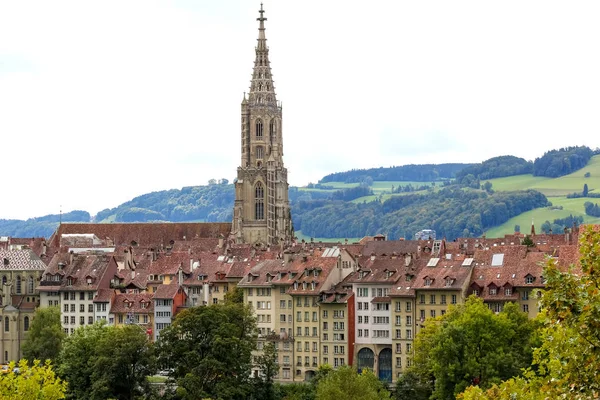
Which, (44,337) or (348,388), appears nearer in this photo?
(348,388)

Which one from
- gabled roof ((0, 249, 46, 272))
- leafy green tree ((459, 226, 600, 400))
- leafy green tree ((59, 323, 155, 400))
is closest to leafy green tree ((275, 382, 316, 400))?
leafy green tree ((59, 323, 155, 400))

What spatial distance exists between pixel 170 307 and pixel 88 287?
513 inches

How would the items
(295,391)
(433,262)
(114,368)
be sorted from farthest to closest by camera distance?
(433,262) < (295,391) < (114,368)

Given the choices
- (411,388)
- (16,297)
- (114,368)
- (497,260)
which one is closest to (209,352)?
(114,368)

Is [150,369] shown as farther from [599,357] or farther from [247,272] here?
[599,357]

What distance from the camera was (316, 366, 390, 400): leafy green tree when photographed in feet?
368

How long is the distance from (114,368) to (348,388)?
24.4 metres

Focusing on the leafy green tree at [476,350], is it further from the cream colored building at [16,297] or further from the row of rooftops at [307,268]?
the cream colored building at [16,297]

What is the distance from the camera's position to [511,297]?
131000 mm

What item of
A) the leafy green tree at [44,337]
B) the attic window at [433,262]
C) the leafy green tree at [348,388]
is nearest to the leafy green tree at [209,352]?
the leafy green tree at [348,388]

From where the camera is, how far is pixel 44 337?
522 feet

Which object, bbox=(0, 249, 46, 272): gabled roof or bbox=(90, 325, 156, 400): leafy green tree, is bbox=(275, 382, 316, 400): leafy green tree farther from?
bbox=(0, 249, 46, 272): gabled roof

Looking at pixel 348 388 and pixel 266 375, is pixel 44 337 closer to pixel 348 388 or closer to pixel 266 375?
pixel 266 375

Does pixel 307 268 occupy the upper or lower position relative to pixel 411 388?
upper
